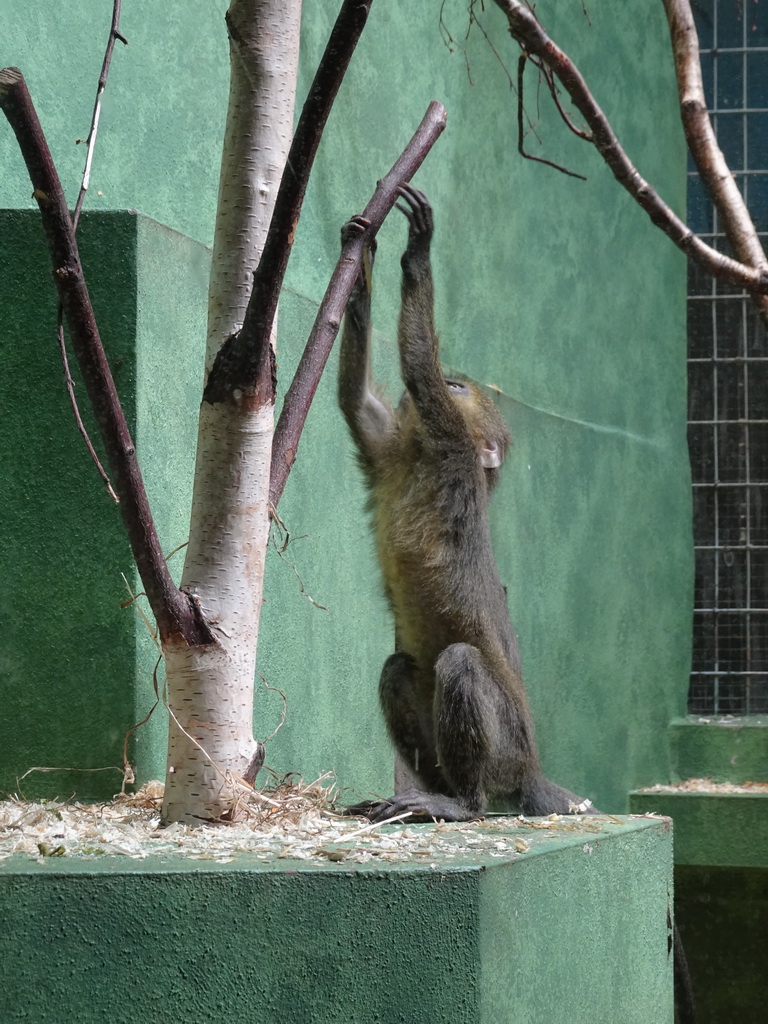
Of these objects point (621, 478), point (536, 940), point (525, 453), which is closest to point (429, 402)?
point (536, 940)

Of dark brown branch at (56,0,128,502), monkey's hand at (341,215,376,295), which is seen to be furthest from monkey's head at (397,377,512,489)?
dark brown branch at (56,0,128,502)

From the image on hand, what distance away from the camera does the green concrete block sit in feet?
12.3

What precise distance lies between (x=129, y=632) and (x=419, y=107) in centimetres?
388

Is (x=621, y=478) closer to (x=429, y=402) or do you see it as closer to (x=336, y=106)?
(x=336, y=106)

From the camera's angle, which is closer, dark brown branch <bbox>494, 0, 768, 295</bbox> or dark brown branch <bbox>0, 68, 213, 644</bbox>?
dark brown branch <bbox>0, 68, 213, 644</bbox>

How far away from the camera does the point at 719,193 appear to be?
5.15 meters

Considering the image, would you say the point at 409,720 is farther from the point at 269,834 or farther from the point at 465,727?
the point at 269,834

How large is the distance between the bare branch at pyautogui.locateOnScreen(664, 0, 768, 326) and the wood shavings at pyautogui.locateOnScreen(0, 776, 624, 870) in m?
2.57

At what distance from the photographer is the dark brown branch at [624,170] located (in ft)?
16.2

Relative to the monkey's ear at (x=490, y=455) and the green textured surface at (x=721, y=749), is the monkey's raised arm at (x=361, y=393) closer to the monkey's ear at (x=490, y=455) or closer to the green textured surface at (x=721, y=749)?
the monkey's ear at (x=490, y=455)

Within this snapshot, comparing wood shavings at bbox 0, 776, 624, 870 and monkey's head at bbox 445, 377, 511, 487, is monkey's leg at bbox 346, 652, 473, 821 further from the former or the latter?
monkey's head at bbox 445, 377, 511, 487

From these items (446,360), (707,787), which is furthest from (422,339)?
(707,787)

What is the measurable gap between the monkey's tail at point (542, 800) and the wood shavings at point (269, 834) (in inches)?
22.2

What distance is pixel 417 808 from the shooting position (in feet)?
11.7
